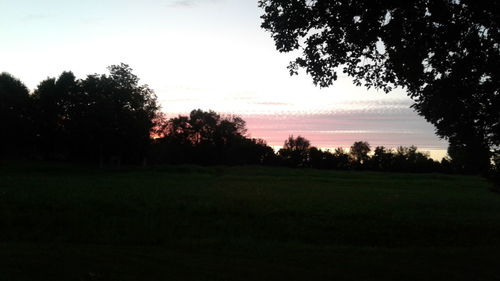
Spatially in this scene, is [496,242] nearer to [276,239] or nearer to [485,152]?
[485,152]

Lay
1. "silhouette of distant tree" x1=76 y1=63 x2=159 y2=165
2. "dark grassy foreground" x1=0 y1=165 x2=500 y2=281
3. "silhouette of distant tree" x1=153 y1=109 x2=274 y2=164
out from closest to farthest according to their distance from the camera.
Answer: "dark grassy foreground" x1=0 y1=165 x2=500 y2=281, "silhouette of distant tree" x1=76 y1=63 x2=159 y2=165, "silhouette of distant tree" x1=153 y1=109 x2=274 y2=164

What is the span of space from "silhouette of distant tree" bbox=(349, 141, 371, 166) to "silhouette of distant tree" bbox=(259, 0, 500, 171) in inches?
4838

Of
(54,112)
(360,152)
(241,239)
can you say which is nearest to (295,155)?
(360,152)

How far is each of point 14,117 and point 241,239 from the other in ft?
243

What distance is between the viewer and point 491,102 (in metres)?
11.6

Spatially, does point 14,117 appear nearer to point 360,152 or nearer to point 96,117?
point 96,117

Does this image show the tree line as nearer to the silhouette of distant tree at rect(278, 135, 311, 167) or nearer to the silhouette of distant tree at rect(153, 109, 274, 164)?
the silhouette of distant tree at rect(153, 109, 274, 164)

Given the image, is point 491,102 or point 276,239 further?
point 276,239

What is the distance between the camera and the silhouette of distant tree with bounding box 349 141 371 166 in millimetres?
134913

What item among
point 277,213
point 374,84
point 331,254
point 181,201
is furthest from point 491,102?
point 181,201

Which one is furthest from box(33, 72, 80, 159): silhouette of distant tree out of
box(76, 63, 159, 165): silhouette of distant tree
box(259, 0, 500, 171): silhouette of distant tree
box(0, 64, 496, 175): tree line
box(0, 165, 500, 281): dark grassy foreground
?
box(259, 0, 500, 171): silhouette of distant tree

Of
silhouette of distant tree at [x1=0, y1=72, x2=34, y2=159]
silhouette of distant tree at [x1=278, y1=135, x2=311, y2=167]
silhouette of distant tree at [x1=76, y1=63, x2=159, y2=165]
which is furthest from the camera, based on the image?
silhouette of distant tree at [x1=278, y1=135, x2=311, y2=167]

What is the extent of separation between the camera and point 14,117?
77.8 metres

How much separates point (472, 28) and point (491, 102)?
6.17ft
